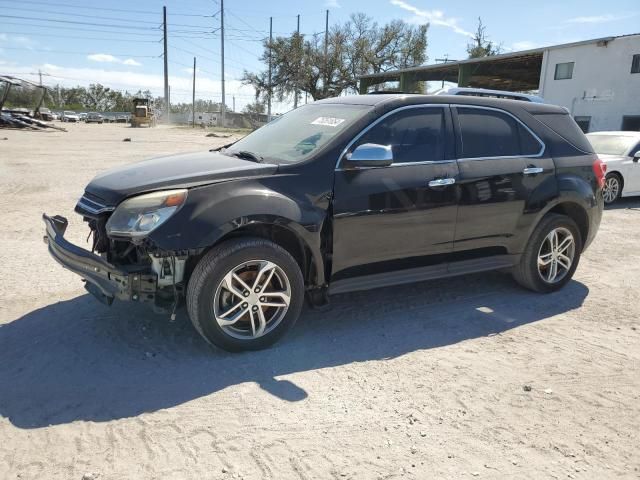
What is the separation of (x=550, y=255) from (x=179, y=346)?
3.62 metres

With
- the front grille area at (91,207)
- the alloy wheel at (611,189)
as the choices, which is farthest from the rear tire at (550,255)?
the alloy wheel at (611,189)

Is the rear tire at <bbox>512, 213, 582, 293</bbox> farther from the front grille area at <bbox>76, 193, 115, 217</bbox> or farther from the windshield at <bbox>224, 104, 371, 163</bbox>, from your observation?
the front grille area at <bbox>76, 193, 115, 217</bbox>

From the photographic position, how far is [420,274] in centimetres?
448

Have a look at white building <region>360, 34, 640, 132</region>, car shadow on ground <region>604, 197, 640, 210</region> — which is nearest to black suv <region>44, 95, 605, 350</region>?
car shadow on ground <region>604, 197, 640, 210</region>

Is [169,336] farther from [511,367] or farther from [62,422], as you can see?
[511,367]

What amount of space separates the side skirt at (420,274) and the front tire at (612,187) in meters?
7.47

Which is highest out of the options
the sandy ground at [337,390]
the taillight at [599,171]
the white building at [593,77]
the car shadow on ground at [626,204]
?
the white building at [593,77]

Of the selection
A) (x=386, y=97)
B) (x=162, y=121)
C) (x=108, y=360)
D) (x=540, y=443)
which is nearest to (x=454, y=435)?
(x=540, y=443)

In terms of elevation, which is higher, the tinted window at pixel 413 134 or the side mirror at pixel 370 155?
the tinted window at pixel 413 134

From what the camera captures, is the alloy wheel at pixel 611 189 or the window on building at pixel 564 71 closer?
the alloy wheel at pixel 611 189

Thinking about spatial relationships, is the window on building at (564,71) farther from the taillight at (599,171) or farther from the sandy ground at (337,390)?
the sandy ground at (337,390)

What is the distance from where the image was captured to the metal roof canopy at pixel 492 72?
27297 mm

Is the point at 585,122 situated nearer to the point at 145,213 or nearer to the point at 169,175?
the point at 169,175

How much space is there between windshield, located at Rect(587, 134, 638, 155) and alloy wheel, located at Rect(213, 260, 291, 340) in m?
10.4
